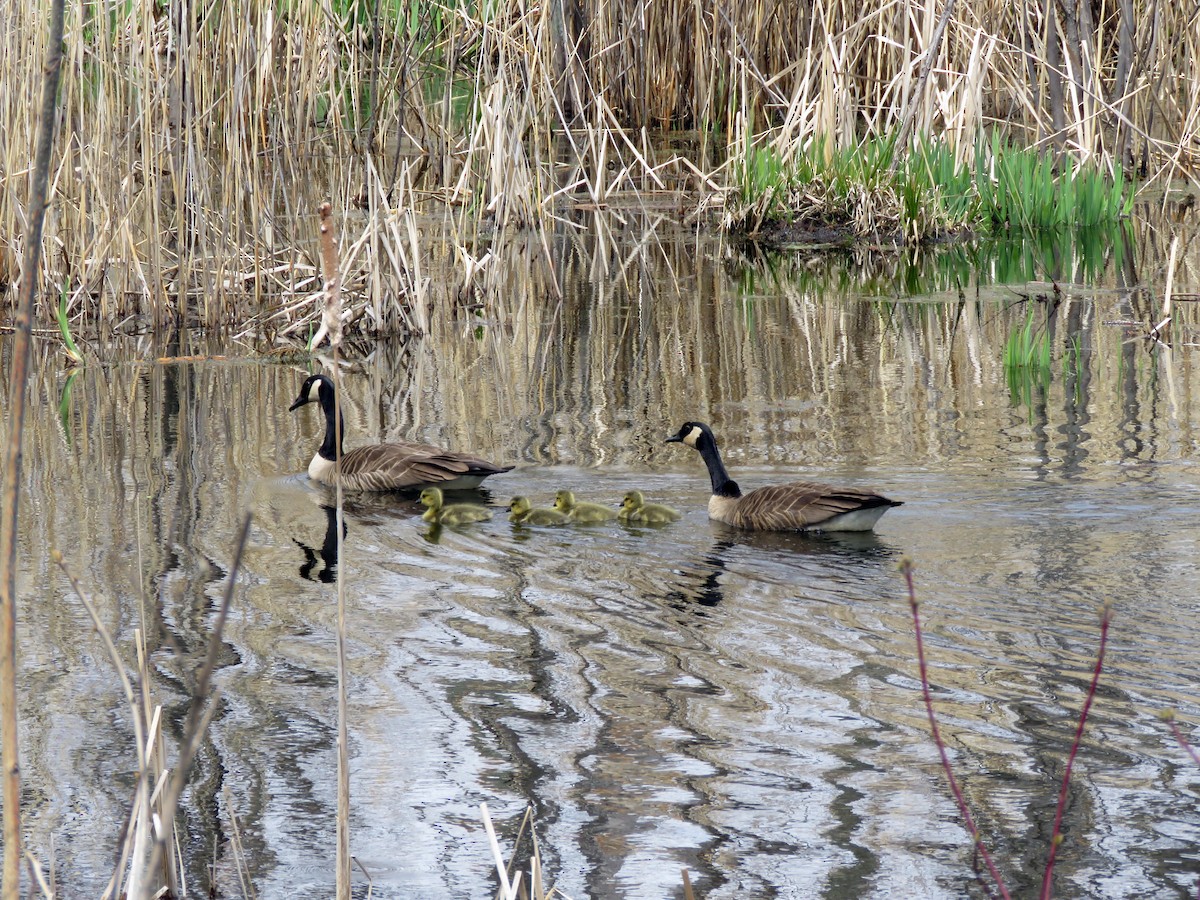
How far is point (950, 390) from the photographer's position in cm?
952

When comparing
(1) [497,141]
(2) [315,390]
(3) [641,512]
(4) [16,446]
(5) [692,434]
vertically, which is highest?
(1) [497,141]

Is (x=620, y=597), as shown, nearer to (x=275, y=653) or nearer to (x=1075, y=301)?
(x=275, y=653)

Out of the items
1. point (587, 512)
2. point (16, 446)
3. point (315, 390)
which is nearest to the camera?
point (16, 446)

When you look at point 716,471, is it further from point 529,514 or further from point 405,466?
point 405,466

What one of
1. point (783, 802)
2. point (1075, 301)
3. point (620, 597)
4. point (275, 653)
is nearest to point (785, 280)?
point (1075, 301)

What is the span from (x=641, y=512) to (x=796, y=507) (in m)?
0.67

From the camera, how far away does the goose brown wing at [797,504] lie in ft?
22.0

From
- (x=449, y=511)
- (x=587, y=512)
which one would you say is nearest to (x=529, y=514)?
(x=587, y=512)

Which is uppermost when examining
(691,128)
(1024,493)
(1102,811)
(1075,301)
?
(691,128)

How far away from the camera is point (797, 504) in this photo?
6.87 m

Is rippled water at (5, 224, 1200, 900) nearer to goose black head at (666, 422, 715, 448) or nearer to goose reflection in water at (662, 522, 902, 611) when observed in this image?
goose reflection in water at (662, 522, 902, 611)

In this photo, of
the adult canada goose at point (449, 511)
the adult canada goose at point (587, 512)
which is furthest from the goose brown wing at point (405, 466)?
the adult canada goose at point (587, 512)

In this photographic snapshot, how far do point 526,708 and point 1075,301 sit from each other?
859 cm

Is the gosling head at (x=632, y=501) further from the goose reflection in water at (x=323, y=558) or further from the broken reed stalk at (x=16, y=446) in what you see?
the broken reed stalk at (x=16, y=446)
